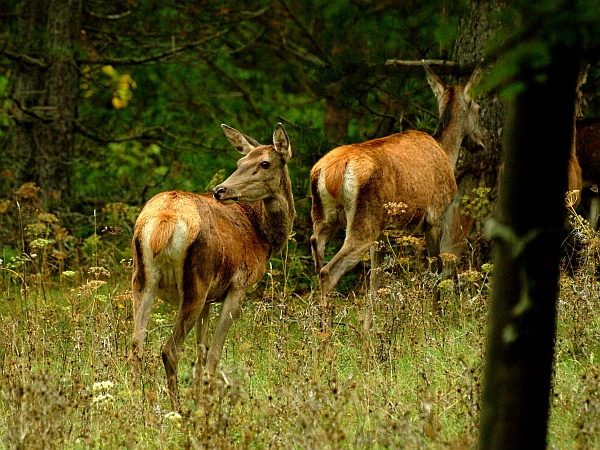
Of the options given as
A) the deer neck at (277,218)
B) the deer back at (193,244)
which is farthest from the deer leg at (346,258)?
the deer back at (193,244)

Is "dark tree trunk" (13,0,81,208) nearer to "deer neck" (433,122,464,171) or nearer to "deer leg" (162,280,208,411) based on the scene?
"deer neck" (433,122,464,171)

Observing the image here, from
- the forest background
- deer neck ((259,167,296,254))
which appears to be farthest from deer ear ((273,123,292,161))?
the forest background

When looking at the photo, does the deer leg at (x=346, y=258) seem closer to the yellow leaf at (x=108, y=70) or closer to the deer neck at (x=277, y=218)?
the deer neck at (x=277, y=218)

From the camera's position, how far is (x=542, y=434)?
3.36 metres

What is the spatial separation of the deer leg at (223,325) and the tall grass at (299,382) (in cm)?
16

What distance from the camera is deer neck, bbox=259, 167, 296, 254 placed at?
740 cm

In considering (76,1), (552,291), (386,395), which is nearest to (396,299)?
(386,395)

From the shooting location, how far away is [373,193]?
790cm

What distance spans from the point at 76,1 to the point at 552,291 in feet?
32.2

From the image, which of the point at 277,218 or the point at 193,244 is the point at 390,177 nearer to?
the point at 277,218

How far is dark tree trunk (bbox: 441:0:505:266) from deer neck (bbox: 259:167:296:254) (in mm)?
2228

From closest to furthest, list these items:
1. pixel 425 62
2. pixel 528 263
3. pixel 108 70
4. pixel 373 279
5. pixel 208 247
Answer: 1. pixel 528 263
2. pixel 208 247
3. pixel 373 279
4. pixel 425 62
5. pixel 108 70

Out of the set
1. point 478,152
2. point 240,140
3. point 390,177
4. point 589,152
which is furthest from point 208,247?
point 589,152

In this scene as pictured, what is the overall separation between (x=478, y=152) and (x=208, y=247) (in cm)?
416
